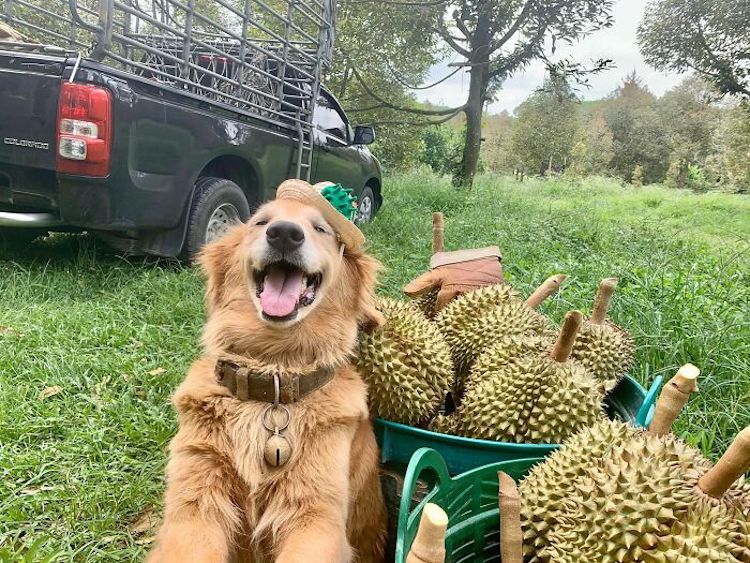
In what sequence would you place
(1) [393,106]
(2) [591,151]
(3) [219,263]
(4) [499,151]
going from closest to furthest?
(3) [219,263]
(1) [393,106]
(2) [591,151]
(4) [499,151]

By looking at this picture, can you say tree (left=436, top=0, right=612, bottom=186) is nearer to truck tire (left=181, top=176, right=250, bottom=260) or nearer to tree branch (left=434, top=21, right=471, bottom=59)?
tree branch (left=434, top=21, right=471, bottom=59)

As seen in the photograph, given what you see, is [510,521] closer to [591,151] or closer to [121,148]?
[121,148]

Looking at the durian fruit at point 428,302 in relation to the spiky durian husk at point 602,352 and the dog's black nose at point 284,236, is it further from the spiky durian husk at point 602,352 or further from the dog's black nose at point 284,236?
the dog's black nose at point 284,236

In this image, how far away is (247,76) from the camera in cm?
600

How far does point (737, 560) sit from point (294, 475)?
1069mm

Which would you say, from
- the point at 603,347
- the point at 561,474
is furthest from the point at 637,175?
the point at 561,474

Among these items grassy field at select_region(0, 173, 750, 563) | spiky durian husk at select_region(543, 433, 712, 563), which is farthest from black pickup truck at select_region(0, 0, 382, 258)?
spiky durian husk at select_region(543, 433, 712, 563)

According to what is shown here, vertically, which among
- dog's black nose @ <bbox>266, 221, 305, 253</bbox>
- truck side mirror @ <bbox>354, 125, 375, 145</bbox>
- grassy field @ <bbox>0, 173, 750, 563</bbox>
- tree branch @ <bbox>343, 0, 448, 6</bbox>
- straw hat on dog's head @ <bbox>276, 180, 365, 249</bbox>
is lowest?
grassy field @ <bbox>0, 173, 750, 563</bbox>

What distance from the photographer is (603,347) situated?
2.03m

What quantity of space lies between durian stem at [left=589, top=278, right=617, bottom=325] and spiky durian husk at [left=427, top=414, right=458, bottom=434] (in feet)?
2.33

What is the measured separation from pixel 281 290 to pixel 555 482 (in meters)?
1.02

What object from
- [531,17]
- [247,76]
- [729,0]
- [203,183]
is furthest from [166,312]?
[729,0]

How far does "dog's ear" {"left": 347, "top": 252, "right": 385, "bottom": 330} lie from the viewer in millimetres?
1979

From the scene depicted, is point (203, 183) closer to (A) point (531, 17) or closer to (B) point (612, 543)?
(B) point (612, 543)
